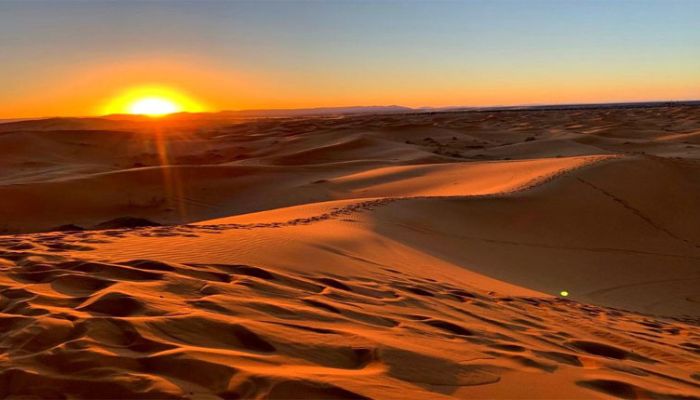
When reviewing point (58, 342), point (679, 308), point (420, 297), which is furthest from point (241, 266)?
point (679, 308)

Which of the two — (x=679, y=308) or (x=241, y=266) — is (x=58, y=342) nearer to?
(x=241, y=266)

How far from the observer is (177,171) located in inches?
698

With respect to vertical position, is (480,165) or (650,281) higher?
(480,165)

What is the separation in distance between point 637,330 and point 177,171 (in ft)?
49.6

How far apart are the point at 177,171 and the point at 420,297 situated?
14266mm

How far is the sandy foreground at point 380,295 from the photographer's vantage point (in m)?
2.74

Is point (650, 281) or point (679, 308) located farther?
point (650, 281)

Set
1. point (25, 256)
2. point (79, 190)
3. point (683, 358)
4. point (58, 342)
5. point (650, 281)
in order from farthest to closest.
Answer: point (79, 190) < point (650, 281) < point (25, 256) < point (683, 358) < point (58, 342)

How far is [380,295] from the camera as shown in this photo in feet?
15.7

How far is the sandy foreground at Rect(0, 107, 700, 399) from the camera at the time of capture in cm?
274

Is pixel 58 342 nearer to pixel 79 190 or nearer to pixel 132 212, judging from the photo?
pixel 132 212

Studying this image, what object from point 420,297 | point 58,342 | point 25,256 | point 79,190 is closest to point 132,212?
point 79,190

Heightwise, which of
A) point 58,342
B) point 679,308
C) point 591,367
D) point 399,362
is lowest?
point 679,308

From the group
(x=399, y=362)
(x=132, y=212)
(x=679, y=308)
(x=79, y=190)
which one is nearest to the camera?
(x=399, y=362)
